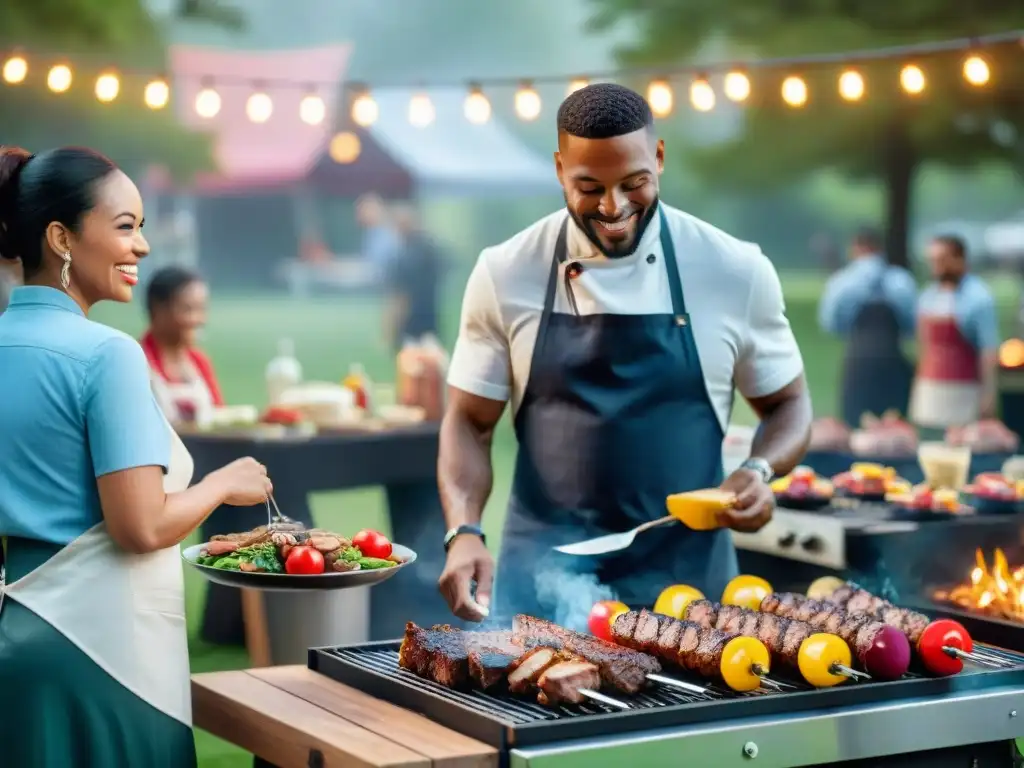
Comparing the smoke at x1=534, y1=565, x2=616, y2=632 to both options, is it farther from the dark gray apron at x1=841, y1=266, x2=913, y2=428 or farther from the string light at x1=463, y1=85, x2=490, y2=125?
the dark gray apron at x1=841, y1=266, x2=913, y2=428

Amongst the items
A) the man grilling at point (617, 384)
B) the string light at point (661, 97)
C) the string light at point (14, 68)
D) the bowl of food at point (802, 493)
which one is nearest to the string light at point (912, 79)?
the string light at point (661, 97)

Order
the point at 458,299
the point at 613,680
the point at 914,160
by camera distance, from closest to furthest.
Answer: the point at 613,680 < the point at 914,160 < the point at 458,299

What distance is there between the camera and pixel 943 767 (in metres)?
3.04

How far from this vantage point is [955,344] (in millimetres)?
10305

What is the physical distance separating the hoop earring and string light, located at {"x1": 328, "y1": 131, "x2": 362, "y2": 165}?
19068 millimetres

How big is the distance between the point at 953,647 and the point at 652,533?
2.84ft

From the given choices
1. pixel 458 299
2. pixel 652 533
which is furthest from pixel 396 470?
pixel 458 299

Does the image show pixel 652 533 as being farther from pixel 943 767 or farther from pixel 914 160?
pixel 914 160

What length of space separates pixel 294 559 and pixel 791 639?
1.00 m

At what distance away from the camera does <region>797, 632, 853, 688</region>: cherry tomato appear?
9.61ft

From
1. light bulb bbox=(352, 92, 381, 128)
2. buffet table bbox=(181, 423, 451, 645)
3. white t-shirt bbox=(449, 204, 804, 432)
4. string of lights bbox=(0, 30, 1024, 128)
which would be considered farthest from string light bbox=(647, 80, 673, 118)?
white t-shirt bbox=(449, 204, 804, 432)

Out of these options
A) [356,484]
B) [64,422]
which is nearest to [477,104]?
[356,484]

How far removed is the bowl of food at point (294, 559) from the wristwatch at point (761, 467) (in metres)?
0.88

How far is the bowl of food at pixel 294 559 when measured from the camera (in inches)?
114
